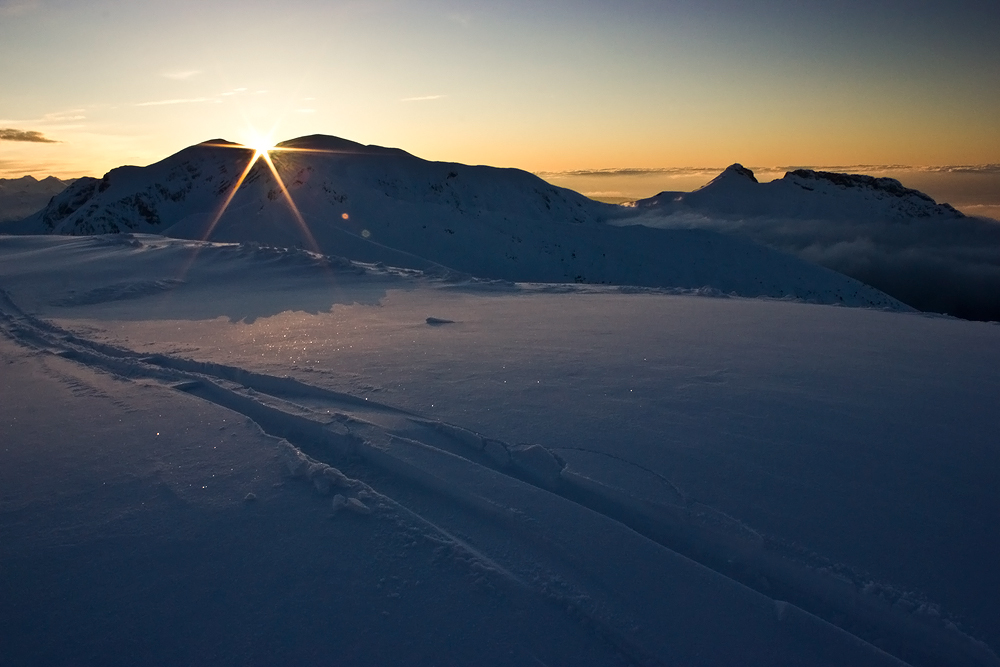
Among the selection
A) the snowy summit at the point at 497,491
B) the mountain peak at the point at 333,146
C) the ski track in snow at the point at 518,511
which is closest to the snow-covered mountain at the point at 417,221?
the mountain peak at the point at 333,146

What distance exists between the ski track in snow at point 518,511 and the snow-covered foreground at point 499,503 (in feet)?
0.05

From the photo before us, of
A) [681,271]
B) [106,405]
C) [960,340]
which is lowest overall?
[681,271]

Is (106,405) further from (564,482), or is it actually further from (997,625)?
(997,625)

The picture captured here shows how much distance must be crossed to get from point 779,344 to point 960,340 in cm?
264

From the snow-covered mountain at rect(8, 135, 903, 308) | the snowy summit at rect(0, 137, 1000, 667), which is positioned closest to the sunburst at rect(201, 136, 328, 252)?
the snow-covered mountain at rect(8, 135, 903, 308)

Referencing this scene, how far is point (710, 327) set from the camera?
308 inches

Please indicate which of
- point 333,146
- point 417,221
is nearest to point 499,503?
point 417,221

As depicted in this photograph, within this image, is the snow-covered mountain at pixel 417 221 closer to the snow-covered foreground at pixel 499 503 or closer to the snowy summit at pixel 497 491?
the snowy summit at pixel 497 491

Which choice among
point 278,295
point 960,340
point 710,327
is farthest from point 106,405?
point 960,340

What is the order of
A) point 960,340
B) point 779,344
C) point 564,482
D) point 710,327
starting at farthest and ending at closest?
1. point 710,327
2. point 960,340
3. point 779,344
4. point 564,482

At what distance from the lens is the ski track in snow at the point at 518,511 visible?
246 centimetres

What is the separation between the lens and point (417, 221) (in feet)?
177

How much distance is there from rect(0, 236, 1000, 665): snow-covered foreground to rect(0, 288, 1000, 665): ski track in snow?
0.6 inches

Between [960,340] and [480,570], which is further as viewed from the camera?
[960,340]
